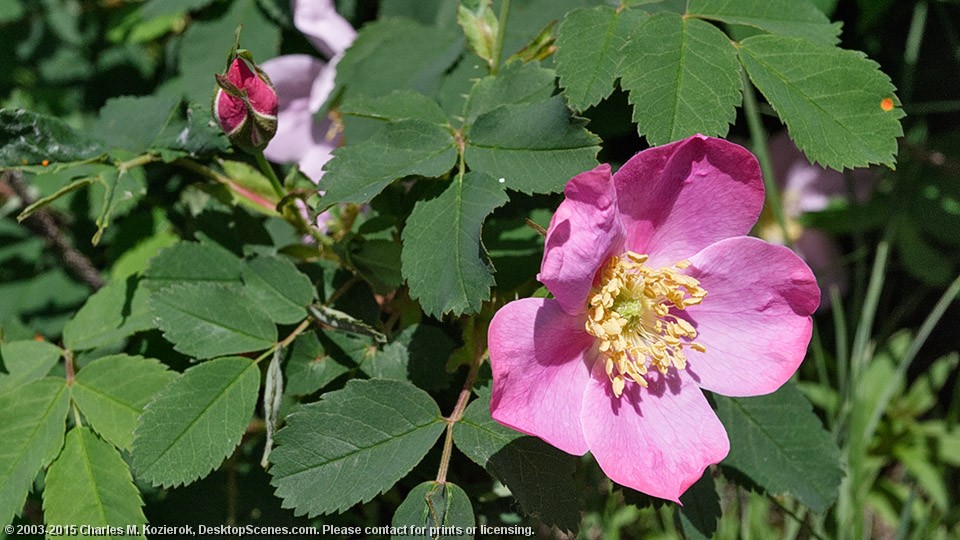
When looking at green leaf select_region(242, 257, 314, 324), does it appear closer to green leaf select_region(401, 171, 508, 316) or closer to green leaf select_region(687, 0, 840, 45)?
green leaf select_region(401, 171, 508, 316)

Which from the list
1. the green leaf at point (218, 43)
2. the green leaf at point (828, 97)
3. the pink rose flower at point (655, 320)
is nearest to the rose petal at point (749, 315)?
the pink rose flower at point (655, 320)

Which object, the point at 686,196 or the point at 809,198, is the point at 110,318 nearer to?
the point at 686,196

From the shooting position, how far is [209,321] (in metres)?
1.00

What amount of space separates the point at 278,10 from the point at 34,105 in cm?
80

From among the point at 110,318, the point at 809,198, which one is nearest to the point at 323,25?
the point at 110,318

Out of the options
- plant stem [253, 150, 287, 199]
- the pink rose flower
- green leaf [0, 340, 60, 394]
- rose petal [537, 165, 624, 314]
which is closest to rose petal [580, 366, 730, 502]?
the pink rose flower

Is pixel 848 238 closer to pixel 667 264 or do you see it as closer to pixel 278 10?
pixel 667 264

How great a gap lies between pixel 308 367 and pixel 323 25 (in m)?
0.66

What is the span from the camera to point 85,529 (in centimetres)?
90

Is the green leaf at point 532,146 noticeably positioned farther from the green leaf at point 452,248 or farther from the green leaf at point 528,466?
the green leaf at point 528,466

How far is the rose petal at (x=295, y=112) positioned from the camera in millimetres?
1382

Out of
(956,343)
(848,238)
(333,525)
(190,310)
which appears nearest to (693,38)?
(190,310)

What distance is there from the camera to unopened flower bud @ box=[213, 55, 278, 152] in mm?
894

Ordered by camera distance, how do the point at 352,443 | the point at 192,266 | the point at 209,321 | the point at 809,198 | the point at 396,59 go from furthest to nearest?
the point at 809,198
the point at 396,59
the point at 192,266
the point at 209,321
the point at 352,443
